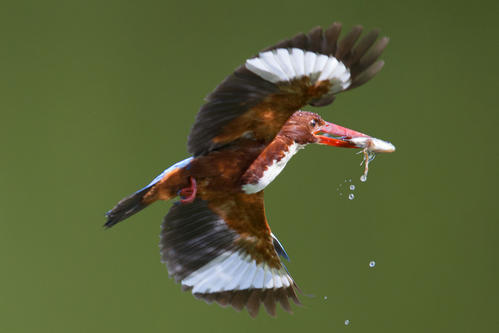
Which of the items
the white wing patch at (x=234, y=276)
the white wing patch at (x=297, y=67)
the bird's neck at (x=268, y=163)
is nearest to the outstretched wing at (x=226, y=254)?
the white wing patch at (x=234, y=276)

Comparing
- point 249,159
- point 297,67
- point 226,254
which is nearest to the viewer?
point 297,67

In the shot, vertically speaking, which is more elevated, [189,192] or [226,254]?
[189,192]

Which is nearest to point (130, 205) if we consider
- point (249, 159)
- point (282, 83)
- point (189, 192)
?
point (189, 192)

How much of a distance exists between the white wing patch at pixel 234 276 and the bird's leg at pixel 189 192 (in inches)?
7.7

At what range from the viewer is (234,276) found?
117cm

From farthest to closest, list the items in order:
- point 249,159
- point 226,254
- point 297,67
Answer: point 226,254, point 249,159, point 297,67

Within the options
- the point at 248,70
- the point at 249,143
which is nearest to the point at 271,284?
the point at 249,143

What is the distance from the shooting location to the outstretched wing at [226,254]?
1.11 m

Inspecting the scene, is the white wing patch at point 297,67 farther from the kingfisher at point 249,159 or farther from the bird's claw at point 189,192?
the bird's claw at point 189,192

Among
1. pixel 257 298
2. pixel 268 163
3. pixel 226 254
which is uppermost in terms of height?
pixel 268 163

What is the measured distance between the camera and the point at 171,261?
→ 1.14 meters

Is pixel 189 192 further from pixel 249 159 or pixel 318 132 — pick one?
pixel 318 132

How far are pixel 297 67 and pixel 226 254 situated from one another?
0.43 metres

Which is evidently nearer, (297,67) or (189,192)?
(297,67)
